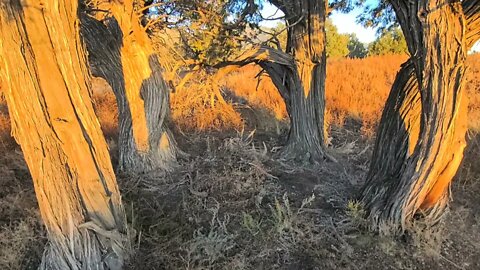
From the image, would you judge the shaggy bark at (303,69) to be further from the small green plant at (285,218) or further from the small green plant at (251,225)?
the small green plant at (251,225)

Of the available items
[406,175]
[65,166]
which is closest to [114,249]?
[65,166]

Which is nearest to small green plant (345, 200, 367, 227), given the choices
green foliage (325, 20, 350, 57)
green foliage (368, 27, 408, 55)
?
green foliage (368, 27, 408, 55)

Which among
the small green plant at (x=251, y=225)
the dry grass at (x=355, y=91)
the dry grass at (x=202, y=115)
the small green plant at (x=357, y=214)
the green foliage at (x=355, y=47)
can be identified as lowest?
the small green plant at (x=251, y=225)

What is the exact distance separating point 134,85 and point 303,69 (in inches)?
83.3

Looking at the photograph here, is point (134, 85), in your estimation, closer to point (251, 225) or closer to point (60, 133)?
point (60, 133)

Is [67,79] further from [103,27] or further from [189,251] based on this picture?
[103,27]

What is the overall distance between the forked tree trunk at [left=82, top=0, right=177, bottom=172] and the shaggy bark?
1052 mm

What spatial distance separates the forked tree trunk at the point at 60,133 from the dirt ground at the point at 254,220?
398 millimetres

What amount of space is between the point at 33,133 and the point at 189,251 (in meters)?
1.48

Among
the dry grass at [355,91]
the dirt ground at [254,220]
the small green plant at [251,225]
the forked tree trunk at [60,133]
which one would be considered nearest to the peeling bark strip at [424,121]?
the dirt ground at [254,220]

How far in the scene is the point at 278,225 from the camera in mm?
3430

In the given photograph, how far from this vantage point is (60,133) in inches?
101

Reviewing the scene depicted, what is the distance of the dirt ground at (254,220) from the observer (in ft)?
10.4

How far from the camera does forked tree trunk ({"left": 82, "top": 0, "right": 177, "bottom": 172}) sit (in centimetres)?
443
